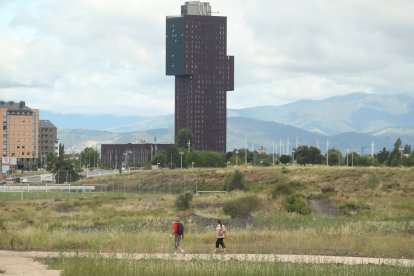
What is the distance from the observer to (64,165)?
18512cm

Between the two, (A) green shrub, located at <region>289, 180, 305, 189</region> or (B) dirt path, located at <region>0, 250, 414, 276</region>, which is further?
(A) green shrub, located at <region>289, 180, 305, 189</region>

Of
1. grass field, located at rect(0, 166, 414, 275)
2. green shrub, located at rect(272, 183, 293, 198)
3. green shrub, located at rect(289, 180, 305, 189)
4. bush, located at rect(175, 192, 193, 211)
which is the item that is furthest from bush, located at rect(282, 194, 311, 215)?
green shrub, located at rect(289, 180, 305, 189)

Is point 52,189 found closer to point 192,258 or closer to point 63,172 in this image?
point 63,172

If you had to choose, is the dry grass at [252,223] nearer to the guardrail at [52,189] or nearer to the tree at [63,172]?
the guardrail at [52,189]

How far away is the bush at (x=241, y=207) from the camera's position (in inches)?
3142

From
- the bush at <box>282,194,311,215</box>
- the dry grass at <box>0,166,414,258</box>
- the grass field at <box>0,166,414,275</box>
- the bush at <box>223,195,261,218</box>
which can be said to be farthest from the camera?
the bush at <box>282,194,311,215</box>

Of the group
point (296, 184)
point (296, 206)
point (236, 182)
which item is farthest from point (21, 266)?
point (236, 182)

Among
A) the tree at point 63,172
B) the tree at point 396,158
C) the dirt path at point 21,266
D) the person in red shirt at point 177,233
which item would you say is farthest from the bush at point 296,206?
the tree at point 396,158

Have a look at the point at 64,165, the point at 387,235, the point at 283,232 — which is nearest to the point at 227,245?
the point at 283,232

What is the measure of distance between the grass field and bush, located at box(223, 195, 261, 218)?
0.60m

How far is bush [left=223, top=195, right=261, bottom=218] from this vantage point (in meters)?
79.8

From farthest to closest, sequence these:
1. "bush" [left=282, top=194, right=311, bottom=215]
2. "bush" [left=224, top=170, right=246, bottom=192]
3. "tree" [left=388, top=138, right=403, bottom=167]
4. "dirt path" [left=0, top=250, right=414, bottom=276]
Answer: "tree" [left=388, top=138, right=403, bottom=167], "bush" [left=224, top=170, right=246, bottom=192], "bush" [left=282, top=194, right=311, bottom=215], "dirt path" [left=0, top=250, right=414, bottom=276]

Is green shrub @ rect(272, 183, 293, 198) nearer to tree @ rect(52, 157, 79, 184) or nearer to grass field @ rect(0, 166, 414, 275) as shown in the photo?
grass field @ rect(0, 166, 414, 275)

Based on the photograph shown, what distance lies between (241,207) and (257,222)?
9981mm
